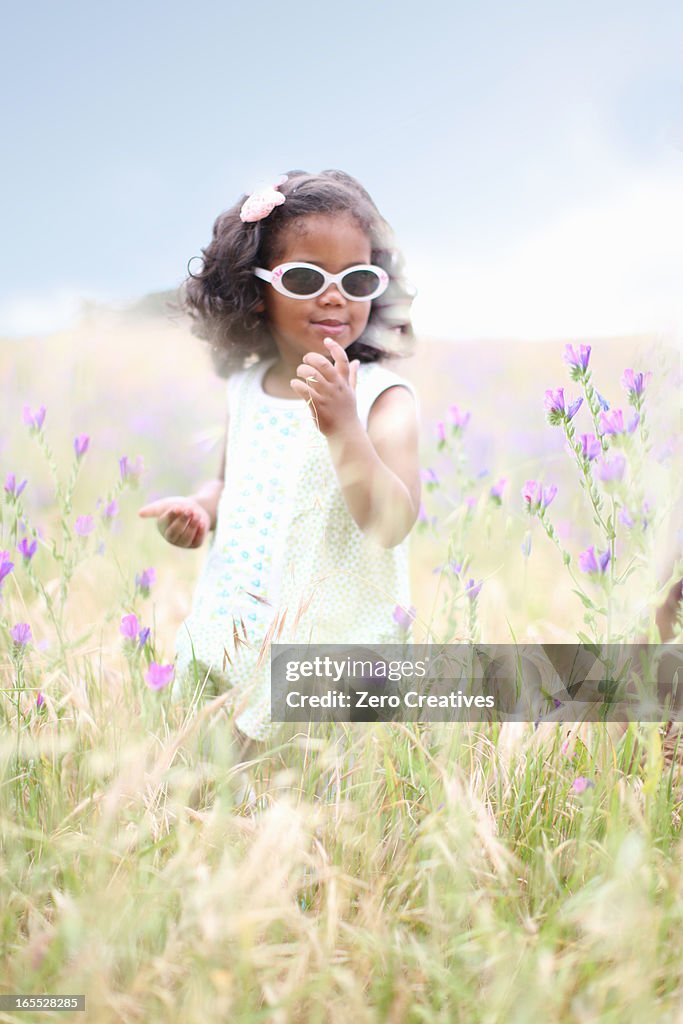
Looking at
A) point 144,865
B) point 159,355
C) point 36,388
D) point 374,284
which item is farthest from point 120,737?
point 159,355

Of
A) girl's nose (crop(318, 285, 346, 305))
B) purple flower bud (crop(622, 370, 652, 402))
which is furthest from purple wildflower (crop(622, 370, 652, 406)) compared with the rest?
girl's nose (crop(318, 285, 346, 305))

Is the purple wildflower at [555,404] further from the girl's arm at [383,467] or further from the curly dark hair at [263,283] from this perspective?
the curly dark hair at [263,283]

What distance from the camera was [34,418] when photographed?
1.93 meters

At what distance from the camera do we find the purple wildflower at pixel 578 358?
4.83ft

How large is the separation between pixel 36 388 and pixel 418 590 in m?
1.66

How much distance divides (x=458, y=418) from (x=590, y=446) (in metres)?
0.63

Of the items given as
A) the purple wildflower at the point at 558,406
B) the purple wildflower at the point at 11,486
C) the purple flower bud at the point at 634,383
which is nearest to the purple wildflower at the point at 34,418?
the purple wildflower at the point at 11,486

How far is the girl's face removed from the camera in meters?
1.98

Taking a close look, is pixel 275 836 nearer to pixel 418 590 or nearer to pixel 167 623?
pixel 167 623

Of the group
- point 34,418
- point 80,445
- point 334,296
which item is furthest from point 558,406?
point 34,418

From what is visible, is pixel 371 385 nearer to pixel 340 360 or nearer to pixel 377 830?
pixel 340 360

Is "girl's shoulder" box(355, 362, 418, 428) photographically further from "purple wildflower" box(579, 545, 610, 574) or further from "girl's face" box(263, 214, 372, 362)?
"purple wildflower" box(579, 545, 610, 574)

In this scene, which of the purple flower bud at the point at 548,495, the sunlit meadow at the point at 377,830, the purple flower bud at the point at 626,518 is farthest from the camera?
the purple flower bud at the point at 548,495

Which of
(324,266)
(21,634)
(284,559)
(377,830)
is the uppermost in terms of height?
(324,266)
